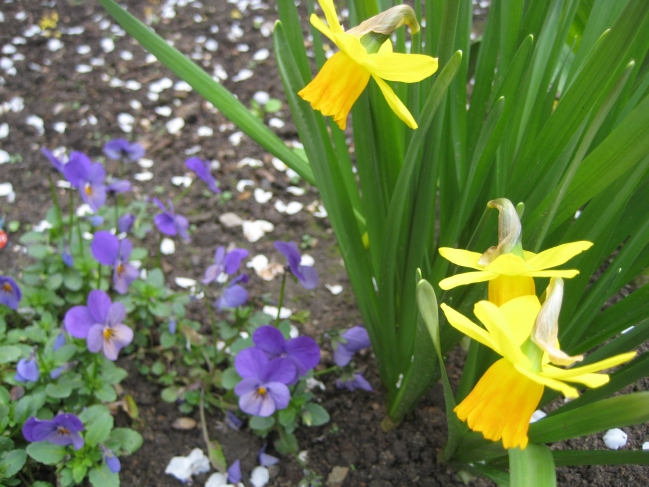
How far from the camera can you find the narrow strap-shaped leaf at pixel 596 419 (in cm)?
66

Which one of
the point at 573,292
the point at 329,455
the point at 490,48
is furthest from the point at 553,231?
the point at 329,455

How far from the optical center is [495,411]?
2.14 feet

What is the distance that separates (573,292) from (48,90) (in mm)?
1961

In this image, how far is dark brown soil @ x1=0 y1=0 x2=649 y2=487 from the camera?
1.24 metres

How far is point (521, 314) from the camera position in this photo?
0.63 meters

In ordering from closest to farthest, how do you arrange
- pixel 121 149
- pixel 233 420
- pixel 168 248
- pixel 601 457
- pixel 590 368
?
pixel 590 368
pixel 601 457
pixel 233 420
pixel 121 149
pixel 168 248

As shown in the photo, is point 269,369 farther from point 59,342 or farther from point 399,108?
point 399,108

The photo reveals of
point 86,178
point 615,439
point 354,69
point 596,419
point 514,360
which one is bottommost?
point 615,439

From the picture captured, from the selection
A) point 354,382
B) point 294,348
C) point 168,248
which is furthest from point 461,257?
point 168,248

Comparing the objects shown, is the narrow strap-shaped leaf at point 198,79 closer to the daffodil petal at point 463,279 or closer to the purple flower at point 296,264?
the purple flower at point 296,264

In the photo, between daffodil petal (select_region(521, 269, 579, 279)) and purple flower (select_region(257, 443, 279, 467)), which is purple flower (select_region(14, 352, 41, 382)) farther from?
daffodil petal (select_region(521, 269, 579, 279))

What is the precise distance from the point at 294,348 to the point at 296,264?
0.17 metres

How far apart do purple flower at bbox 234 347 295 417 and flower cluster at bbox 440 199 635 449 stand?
0.48 metres

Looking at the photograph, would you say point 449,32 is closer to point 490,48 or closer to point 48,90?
point 490,48
